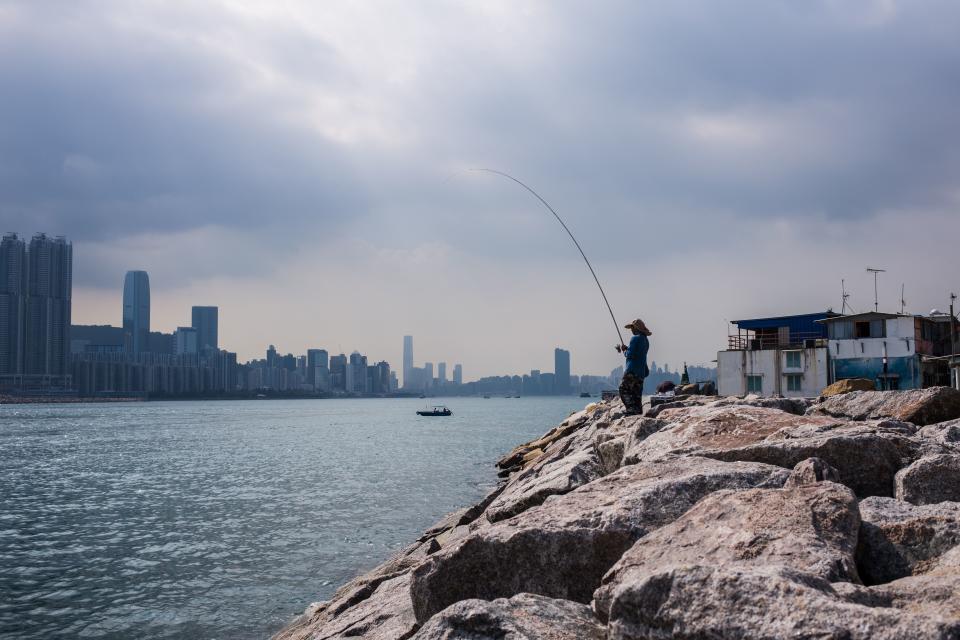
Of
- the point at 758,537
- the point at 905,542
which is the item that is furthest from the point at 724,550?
the point at 905,542

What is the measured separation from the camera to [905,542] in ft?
13.5

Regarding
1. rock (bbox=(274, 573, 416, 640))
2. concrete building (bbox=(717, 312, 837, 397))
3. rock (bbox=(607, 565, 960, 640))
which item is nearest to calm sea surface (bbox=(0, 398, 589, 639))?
rock (bbox=(274, 573, 416, 640))

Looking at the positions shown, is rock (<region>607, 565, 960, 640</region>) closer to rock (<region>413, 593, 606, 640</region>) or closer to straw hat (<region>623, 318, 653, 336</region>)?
rock (<region>413, 593, 606, 640</region>)

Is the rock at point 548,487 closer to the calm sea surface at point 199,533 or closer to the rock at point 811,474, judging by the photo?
the rock at point 811,474

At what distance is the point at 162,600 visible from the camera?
12.2 meters

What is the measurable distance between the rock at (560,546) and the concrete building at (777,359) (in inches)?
1506

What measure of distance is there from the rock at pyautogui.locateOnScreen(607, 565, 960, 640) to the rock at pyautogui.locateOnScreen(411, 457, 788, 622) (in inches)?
47.9

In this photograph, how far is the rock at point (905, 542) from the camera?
→ 396cm

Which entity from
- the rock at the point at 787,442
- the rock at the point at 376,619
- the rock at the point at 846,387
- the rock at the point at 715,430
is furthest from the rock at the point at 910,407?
the rock at the point at 846,387

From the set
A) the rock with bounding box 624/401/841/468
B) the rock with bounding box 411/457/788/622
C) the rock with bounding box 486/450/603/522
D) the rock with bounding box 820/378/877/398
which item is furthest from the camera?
the rock with bounding box 820/378/877/398

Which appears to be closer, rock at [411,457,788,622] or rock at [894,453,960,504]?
rock at [411,457,788,622]

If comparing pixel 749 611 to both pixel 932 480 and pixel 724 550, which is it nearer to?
pixel 724 550

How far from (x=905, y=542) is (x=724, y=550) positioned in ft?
4.48

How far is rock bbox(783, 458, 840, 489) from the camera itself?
4.86m
